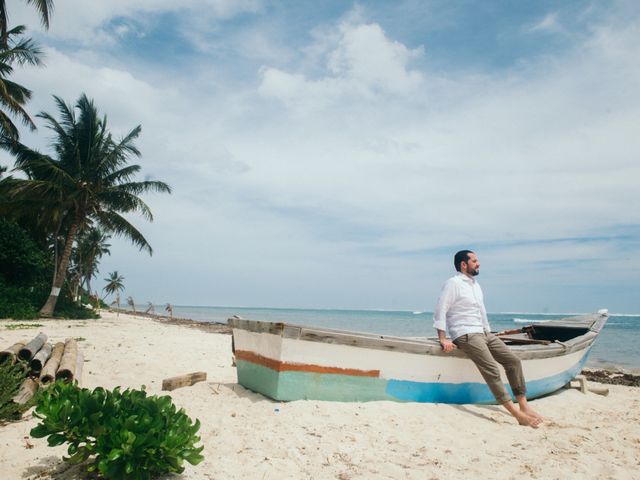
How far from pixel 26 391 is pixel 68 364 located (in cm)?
103

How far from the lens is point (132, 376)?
269 inches

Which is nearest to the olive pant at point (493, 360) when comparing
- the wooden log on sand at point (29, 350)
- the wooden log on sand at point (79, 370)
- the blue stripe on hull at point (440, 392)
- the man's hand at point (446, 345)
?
the man's hand at point (446, 345)

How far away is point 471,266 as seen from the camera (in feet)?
17.8

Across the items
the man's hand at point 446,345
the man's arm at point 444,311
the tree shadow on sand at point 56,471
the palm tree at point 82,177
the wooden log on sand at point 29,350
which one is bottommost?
the tree shadow on sand at point 56,471

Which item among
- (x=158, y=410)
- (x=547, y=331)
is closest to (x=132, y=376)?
(x=158, y=410)

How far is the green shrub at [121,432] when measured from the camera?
2.57 metres

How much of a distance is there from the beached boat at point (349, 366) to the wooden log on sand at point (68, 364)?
1.97m

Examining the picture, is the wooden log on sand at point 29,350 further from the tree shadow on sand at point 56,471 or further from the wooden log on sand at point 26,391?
the tree shadow on sand at point 56,471

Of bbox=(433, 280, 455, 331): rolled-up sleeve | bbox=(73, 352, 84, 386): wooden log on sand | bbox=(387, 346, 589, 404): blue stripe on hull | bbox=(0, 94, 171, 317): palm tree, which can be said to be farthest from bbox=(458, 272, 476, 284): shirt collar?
bbox=(0, 94, 171, 317): palm tree

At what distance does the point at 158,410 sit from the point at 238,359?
2818mm

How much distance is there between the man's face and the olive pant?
752 mm

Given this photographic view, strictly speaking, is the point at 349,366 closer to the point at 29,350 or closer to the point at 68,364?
the point at 68,364

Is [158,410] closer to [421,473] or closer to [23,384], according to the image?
[421,473]

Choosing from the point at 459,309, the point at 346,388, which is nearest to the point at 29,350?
the point at 346,388
